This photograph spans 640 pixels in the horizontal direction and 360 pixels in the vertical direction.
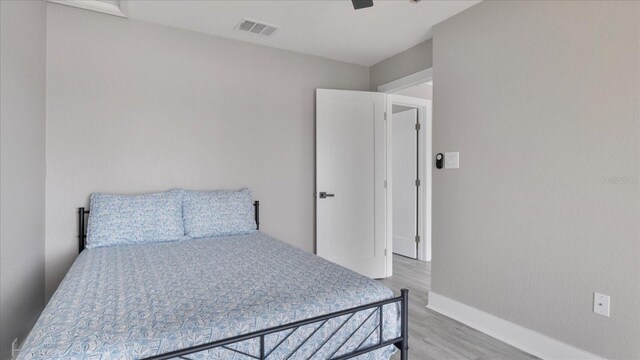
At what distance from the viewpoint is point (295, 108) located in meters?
3.58

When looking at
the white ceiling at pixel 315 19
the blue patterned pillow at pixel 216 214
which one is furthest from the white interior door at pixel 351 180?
the blue patterned pillow at pixel 216 214

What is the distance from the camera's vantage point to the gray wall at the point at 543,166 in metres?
1.81

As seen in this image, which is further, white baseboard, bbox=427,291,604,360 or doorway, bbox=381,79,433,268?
doorway, bbox=381,79,433,268

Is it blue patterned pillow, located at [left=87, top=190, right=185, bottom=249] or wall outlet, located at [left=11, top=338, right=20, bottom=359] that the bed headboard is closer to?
blue patterned pillow, located at [left=87, top=190, right=185, bottom=249]

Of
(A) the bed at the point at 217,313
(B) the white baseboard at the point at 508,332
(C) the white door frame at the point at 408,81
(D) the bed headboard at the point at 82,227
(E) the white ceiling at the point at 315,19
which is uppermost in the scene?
(E) the white ceiling at the point at 315,19

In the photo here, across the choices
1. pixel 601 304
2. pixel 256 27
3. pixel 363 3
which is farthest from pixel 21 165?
pixel 601 304

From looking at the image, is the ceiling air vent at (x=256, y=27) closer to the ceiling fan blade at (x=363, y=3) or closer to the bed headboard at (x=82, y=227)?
the ceiling fan blade at (x=363, y=3)

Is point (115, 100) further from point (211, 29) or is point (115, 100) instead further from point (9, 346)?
point (9, 346)

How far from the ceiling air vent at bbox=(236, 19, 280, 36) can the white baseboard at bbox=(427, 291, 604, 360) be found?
8.99 ft

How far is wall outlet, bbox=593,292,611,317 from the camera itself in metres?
1.86

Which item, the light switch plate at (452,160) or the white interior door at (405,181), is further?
the white interior door at (405,181)

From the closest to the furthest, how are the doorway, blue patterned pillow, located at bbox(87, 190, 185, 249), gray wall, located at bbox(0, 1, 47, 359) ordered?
gray wall, located at bbox(0, 1, 47, 359) < blue patterned pillow, located at bbox(87, 190, 185, 249) < the doorway

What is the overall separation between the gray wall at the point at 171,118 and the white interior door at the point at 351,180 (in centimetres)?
17

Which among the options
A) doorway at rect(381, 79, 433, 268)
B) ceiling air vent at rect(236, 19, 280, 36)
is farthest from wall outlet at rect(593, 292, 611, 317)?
ceiling air vent at rect(236, 19, 280, 36)
